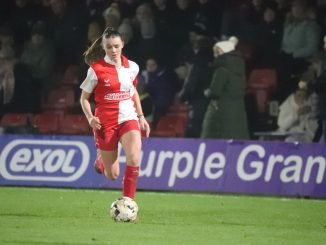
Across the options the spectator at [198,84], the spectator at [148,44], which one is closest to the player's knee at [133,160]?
the spectator at [198,84]

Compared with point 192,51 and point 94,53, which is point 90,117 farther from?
point 192,51

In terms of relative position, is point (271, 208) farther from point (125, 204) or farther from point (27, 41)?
point (27, 41)

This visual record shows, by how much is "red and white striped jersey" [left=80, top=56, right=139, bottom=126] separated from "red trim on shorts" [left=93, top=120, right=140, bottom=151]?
0.20ft

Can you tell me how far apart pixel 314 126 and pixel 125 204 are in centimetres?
644

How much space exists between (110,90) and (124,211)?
1573mm

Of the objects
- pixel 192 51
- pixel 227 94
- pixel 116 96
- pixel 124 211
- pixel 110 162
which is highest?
pixel 116 96

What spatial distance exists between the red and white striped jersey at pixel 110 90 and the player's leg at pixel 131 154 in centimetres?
17

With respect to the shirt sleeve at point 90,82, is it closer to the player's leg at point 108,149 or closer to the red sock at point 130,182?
the player's leg at point 108,149

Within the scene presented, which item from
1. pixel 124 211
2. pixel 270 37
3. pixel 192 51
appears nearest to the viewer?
pixel 124 211

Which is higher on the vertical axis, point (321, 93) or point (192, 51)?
point (192, 51)

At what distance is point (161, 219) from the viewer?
36.3 ft

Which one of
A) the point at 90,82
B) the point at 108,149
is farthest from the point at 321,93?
the point at 90,82

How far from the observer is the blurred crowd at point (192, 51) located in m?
16.2

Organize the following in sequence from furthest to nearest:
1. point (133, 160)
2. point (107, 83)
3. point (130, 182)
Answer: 1. point (107, 83)
2. point (133, 160)
3. point (130, 182)
